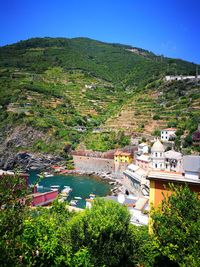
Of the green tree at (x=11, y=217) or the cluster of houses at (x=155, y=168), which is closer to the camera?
the green tree at (x=11, y=217)

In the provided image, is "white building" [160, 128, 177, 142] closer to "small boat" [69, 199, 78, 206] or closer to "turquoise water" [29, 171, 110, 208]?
"turquoise water" [29, 171, 110, 208]

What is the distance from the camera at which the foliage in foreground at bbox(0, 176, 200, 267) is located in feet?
27.1

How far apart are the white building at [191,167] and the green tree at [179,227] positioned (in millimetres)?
3036

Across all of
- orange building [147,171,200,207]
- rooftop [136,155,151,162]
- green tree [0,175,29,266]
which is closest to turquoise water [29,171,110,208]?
rooftop [136,155,151,162]

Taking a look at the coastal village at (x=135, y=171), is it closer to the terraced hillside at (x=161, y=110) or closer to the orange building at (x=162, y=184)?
the orange building at (x=162, y=184)

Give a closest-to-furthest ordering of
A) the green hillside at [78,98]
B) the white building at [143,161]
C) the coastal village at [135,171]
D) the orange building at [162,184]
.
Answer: the orange building at [162,184]
the coastal village at [135,171]
the white building at [143,161]
the green hillside at [78,98]

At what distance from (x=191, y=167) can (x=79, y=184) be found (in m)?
37.1

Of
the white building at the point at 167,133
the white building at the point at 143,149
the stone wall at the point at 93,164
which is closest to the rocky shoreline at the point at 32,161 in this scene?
the stone wall at the point at 93,164

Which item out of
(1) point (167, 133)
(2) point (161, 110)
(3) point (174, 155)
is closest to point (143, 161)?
Answer: (3) point (174, 155)

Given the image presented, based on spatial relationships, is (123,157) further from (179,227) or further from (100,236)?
(179,227)

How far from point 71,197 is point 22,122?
36.0 metres

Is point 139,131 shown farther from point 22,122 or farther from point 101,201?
point 101,201

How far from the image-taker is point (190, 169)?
55.4ft

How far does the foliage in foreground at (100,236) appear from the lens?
27.1 feet
